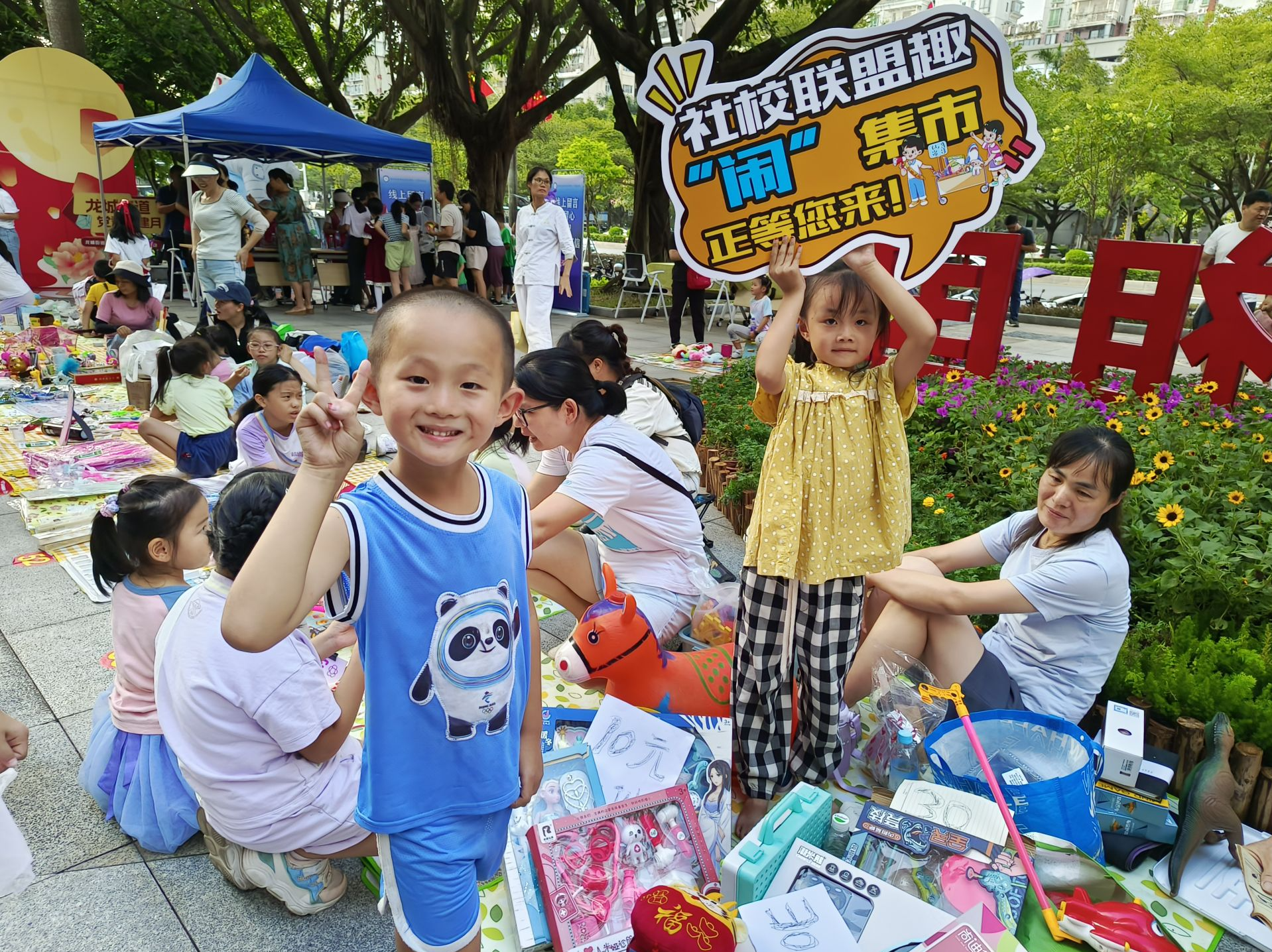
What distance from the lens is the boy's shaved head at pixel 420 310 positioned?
1.20 meters

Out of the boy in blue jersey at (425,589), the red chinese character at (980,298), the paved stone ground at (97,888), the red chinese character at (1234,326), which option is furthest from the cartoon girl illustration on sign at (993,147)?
the red chinese character at (1234,326)

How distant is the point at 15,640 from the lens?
3314 millimetres

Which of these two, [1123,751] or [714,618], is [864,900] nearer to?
[1123,751]

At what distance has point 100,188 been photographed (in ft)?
38.2

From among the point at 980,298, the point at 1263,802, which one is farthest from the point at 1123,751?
the point at 980,298

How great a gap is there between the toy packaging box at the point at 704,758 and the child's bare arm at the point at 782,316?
1.04m

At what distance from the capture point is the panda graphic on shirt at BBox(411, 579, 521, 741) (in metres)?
1.30

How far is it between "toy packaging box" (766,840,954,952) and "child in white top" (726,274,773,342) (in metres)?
7.17

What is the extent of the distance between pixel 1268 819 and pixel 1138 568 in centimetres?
104

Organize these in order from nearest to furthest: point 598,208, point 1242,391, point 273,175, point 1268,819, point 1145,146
Result: point 1268,819
point 1242,391
point 273,175
point 1145,146
point 598,208

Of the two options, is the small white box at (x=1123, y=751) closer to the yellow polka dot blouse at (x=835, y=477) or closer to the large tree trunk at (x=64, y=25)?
the yellow polka dot blouse at (x=835, y=477)

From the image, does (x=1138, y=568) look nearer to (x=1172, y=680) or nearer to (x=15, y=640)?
(x=1172, y=680)

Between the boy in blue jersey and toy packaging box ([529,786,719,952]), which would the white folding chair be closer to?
toy packaging box ([529,786,719,952])

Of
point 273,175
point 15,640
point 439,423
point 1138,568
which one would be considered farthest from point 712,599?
point 273,175
